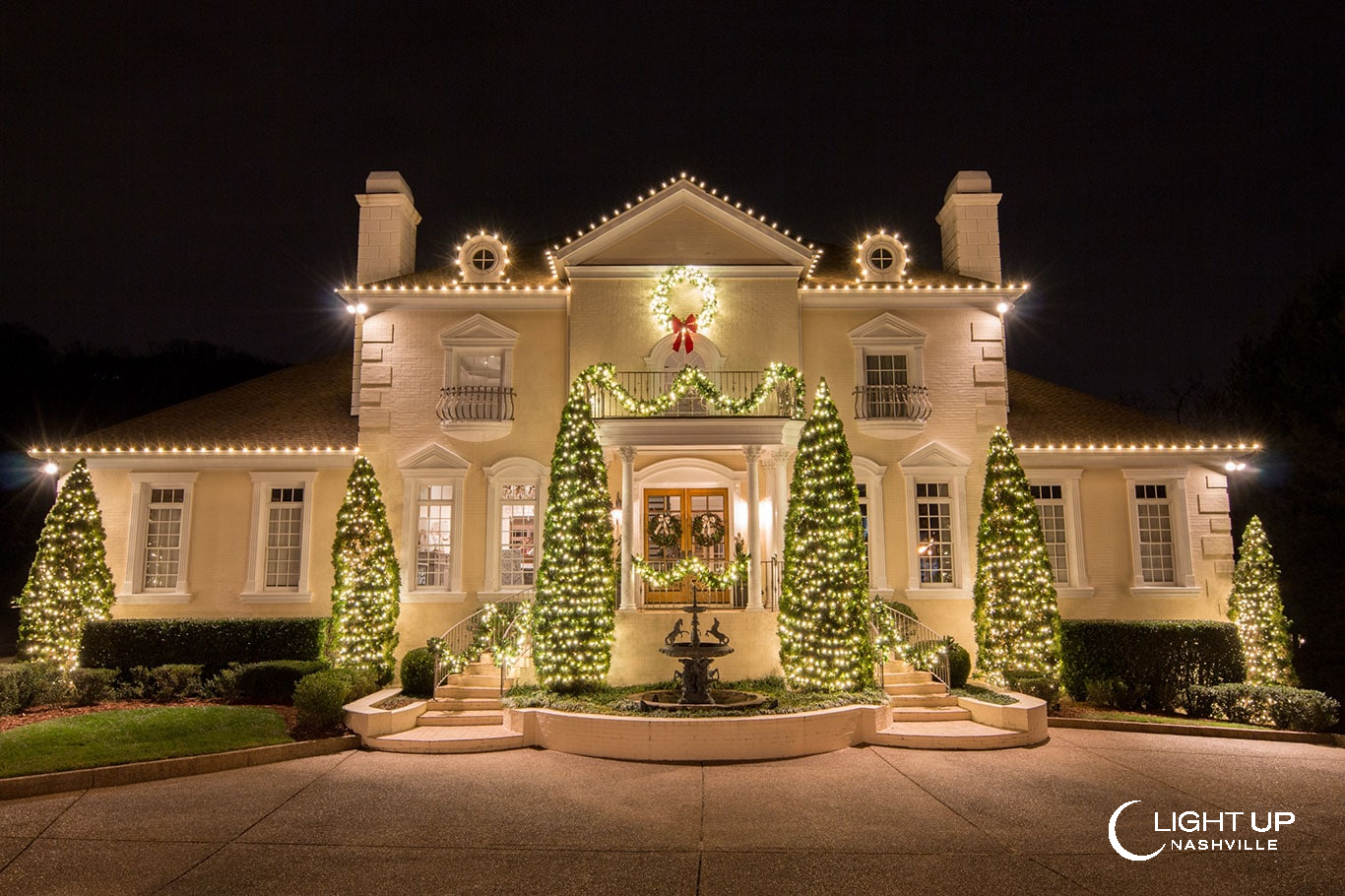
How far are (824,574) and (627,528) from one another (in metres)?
4.00

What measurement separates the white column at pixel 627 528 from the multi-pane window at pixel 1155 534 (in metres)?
10.8

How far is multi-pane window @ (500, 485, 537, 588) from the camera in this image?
60.1 ft

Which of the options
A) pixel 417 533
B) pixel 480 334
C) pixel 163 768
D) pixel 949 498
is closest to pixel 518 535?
pixel 417 533

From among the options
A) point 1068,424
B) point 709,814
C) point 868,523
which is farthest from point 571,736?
point 1068,424

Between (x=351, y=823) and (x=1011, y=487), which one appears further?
(x=1011, y=487)

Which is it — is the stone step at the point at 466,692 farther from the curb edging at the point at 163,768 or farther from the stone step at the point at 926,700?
the stone step at the point at 926,700

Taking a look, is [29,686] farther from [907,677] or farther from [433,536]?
[907,677]

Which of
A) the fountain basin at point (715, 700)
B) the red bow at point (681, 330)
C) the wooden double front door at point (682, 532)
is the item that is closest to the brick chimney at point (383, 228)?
the red bow at point (681, 330)

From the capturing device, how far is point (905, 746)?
12.6 m

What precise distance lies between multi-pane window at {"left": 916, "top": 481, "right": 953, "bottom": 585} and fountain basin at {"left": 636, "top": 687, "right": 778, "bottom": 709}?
6.06m

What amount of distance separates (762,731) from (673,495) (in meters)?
7.79

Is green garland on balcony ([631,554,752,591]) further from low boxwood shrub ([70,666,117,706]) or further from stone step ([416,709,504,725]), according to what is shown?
low boxwood shrub ([70,666,117,706])

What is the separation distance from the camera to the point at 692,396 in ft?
59.6

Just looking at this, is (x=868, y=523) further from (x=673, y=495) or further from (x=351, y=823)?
(x=351, y=823)
